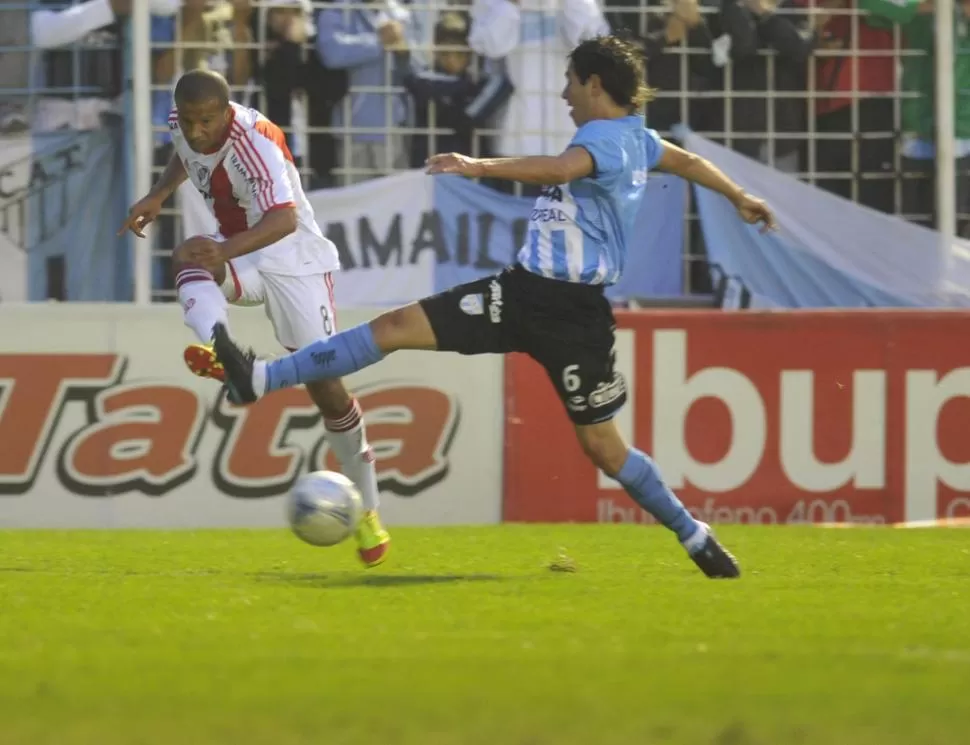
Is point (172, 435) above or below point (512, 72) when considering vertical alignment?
below

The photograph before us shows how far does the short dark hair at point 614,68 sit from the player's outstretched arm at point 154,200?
205 cm

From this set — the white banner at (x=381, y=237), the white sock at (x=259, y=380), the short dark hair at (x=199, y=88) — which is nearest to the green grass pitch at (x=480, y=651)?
the white sock at (x=259, y=380)

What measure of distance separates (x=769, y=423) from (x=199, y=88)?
5283 mm

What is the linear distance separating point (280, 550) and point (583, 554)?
146 cm

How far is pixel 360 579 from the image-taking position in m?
7.50

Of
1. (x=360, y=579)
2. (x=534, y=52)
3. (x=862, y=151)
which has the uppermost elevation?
(x=534, y=52)

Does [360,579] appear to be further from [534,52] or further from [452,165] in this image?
[534,52]

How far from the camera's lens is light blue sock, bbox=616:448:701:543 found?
24.1ft

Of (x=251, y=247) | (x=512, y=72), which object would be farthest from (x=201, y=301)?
(x=512, y=72)

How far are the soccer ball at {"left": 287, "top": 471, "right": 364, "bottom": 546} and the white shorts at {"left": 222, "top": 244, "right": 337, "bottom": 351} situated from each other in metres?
1.26

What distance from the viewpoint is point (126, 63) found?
1266 centimetres

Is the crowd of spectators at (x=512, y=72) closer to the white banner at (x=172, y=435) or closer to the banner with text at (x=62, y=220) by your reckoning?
the banner with text at (x=62, y=220)

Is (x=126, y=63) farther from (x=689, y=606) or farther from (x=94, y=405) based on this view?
(x=689, y=606)

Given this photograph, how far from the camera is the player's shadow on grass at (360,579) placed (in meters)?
7.29
